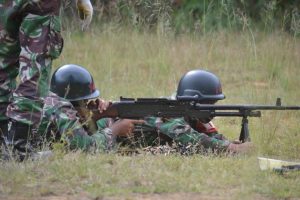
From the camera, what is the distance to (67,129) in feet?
21.2

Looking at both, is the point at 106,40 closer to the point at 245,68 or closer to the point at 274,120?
the point at 245,68

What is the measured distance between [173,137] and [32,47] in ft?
5.49

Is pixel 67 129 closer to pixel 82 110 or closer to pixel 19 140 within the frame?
pixel 82 110

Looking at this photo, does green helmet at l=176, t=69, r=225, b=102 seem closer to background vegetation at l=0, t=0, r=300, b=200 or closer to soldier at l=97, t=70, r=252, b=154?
soldier at l=97, t=70, r=252, b=154

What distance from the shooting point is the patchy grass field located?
17.6ft

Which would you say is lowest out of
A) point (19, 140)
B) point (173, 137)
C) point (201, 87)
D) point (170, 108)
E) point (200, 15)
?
point (173, 137)

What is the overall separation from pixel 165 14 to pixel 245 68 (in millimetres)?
1663

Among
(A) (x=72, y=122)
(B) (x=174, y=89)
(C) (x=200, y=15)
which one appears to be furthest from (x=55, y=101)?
(C) (x=200, y=15)

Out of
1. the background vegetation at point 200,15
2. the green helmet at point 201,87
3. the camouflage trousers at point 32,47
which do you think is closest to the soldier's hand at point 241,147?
the green helmet at point 201,87

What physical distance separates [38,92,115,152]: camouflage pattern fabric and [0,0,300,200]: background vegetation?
375 millimetres

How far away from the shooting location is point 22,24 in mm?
5828

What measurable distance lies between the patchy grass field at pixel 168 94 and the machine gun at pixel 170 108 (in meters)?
0.43

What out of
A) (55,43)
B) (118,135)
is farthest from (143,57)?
(55,43)

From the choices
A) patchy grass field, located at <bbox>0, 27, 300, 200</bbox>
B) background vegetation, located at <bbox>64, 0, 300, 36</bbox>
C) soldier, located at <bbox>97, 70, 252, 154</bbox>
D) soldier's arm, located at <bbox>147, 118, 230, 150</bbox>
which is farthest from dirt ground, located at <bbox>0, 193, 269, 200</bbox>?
background vegetation, located at <bbox>64, 0, 300, 36</bbox>
